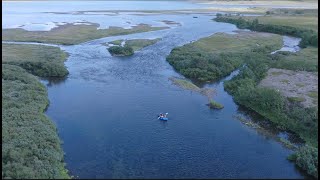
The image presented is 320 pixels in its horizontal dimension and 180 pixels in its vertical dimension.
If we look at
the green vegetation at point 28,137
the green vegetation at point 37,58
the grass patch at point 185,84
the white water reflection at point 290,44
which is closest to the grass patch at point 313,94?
the grass patch at point 185,84

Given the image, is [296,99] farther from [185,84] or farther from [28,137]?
[28,137]

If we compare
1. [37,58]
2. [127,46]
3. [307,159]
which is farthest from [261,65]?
[37,58]

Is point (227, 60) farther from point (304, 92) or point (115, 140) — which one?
point (115, 140)

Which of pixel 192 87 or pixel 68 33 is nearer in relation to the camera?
pixel 192 87

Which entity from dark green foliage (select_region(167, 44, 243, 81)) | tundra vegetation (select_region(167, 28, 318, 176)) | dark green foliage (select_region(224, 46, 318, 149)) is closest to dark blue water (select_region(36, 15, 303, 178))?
dark green foliage (select_region(224, 46, 318, 149))

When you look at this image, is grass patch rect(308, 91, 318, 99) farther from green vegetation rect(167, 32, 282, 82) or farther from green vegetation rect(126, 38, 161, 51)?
green vegetation rect(126, 38, 161, 51)

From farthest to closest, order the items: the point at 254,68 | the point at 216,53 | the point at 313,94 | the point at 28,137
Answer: the point at 216,53 < the point at 254,68 < the point at 313,94 < the point at 28,137

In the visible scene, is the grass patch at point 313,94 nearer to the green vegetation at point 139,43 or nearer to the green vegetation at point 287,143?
the green vegetation at point 287,143
